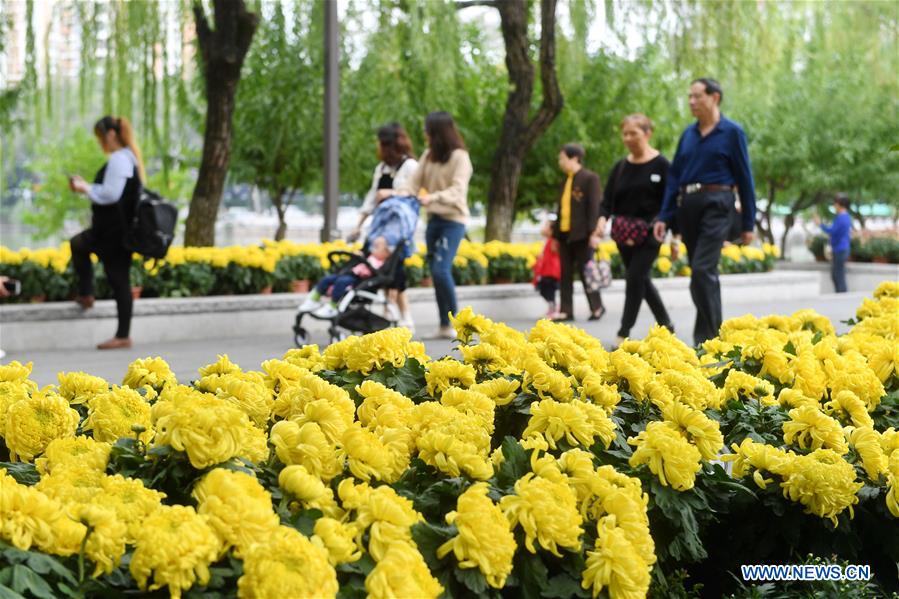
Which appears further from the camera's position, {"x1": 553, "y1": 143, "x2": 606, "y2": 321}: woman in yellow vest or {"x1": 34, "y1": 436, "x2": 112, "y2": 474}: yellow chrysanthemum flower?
{"x1": 553, "y1": 143, "x2": 606, "y2": 321}: woman in yellow vest

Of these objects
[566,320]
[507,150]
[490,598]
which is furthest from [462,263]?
[490,598]

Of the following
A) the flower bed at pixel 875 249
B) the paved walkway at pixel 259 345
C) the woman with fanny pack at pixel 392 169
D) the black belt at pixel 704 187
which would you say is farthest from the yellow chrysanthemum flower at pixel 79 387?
the flower bed at pixel 875 249

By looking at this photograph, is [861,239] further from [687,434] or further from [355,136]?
[687,434]

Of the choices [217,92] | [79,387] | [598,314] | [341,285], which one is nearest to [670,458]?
[79,387]

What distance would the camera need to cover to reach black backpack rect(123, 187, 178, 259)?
10.5m

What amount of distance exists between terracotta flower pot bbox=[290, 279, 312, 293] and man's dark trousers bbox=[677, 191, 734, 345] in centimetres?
568

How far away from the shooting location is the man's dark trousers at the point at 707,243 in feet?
29.7

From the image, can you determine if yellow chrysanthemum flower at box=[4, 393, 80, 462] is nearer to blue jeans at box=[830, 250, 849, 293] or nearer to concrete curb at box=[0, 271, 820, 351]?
concrete curb at box=[0, 271, 820, 351]

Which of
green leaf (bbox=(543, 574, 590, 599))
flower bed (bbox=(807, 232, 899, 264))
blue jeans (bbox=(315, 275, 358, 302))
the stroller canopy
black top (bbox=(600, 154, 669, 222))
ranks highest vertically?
black top (bbox=(600, 154, 669, 222))

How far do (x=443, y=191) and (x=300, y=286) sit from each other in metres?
3.45

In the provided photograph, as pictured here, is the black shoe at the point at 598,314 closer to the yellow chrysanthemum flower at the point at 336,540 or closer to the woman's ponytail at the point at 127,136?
the woman's ponytail at the point at 127,136

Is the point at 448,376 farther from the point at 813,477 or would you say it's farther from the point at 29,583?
the point at 29,583

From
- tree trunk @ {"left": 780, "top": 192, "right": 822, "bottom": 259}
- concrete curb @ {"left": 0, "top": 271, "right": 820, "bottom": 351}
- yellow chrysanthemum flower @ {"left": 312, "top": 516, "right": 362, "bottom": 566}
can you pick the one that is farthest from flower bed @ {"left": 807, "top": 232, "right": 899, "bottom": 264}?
yellow chrysanthemum flower @ {"left": 312, "top": 516, "right": 362, "bottom": 566}

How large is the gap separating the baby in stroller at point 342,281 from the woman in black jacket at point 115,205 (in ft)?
4.78
